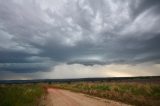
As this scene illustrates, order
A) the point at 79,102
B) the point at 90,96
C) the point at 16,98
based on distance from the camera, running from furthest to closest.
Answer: the point at 90,96, the point at 79,102, the point at 16,98

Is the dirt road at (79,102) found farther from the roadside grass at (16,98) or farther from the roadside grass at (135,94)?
the roadside grass at (135,94)

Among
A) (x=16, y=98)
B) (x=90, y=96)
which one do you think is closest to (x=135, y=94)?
(x=90, y=96)

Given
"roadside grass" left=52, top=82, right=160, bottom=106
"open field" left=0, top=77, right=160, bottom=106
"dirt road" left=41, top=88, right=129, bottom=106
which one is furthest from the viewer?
"roadside grass" left=52, top=82, right=160, bottom=106

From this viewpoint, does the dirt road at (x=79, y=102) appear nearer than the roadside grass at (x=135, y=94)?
Yes

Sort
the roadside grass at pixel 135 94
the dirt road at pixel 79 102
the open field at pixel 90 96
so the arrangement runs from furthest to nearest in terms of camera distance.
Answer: the roadside grass at pixel 135 94 < the dirt road at pixel 79 102 < the open field at pixel 90 96

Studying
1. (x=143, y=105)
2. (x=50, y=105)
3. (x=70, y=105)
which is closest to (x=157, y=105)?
(x=143, y=105)

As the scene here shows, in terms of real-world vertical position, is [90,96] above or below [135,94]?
below

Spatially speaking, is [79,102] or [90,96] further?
[90,96]

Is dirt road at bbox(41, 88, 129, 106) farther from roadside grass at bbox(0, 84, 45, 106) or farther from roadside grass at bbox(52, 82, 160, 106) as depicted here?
roadside grass at bbox(52, 82, 160, 106)

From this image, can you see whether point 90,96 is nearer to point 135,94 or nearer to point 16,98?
point 135,94

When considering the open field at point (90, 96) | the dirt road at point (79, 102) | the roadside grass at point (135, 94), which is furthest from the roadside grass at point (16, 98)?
the roadside grass at point (135, 94)

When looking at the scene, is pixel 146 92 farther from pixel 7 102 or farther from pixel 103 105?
pixel 7 102

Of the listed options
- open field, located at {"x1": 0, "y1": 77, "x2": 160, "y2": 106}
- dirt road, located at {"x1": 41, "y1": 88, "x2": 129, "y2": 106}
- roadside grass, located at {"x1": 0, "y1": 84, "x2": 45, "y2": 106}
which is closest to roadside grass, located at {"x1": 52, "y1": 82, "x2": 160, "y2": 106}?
open field, located at {"x1": 0, "y1": 77, "x2": 160, "y2": 106}

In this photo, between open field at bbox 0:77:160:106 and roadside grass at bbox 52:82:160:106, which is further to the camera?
roadside grass at bbox 52:82:160:106
